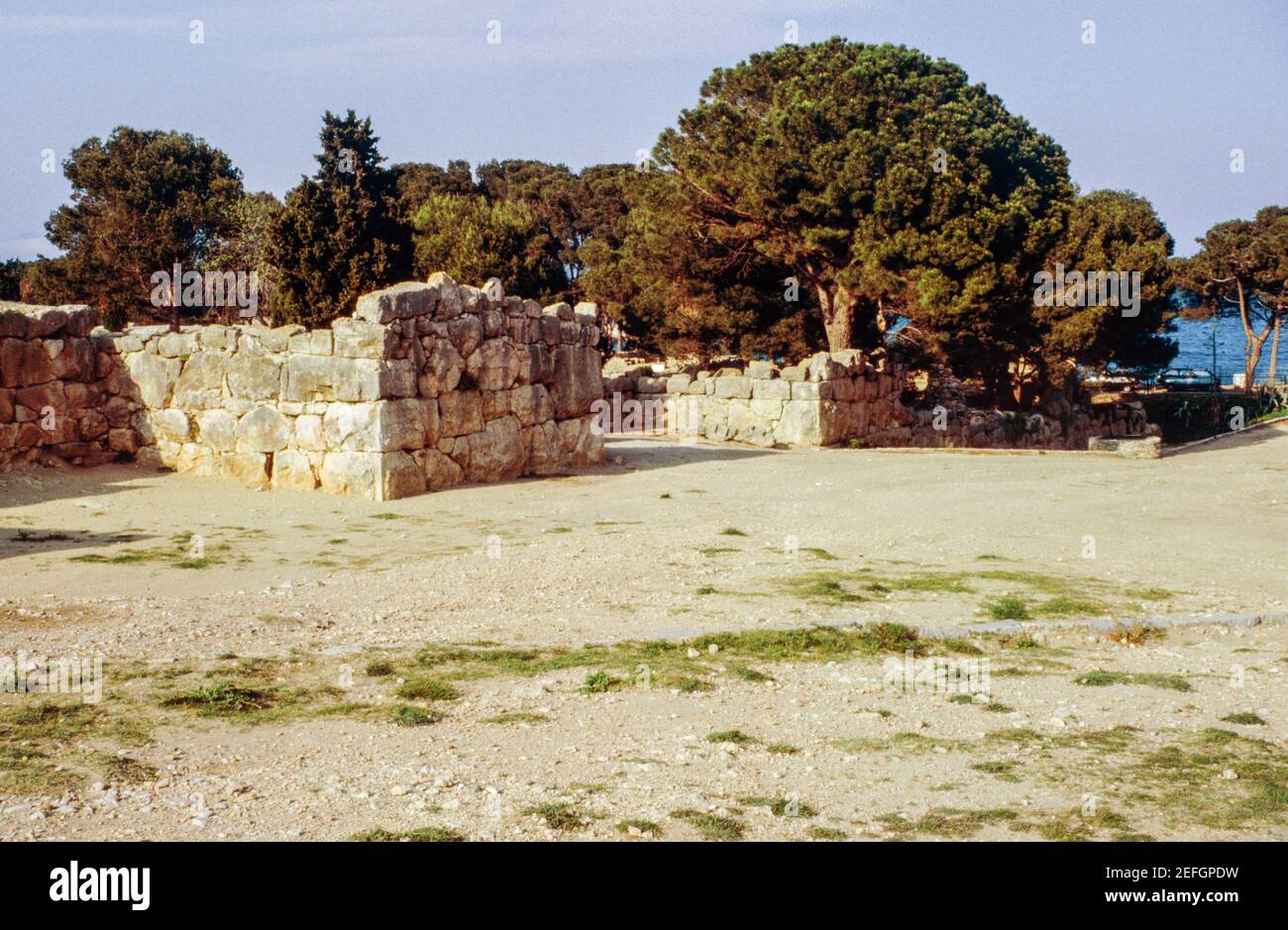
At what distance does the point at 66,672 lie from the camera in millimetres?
7598

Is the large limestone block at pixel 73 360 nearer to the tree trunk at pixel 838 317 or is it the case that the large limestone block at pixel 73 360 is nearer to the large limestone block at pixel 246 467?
the large limestone block at pixel 246 467

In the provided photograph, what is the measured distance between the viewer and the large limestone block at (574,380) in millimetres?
18875

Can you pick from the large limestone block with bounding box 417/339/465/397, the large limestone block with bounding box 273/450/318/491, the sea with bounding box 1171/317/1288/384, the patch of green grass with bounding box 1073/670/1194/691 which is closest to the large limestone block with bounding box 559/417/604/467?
the large limestone block with bounding box 417/339/465/397

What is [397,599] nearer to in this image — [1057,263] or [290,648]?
[290,648]

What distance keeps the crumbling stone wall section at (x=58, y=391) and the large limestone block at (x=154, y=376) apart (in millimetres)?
316

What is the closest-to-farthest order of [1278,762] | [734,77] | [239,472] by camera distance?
[1278,762], [239,472], [734,77]

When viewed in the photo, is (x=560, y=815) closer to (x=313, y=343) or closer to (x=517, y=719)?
(x=517, y=719)

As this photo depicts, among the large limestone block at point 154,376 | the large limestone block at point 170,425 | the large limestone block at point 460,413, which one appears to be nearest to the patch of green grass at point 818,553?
the large limestone block at point 460,413

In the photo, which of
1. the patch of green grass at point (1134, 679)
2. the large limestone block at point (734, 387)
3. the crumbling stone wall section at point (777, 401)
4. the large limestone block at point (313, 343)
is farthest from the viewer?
the large limestone block at point (734, 387)

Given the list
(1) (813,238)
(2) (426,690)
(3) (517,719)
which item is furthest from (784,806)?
(1) (813,238)

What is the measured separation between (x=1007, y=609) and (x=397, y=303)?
927 cm
